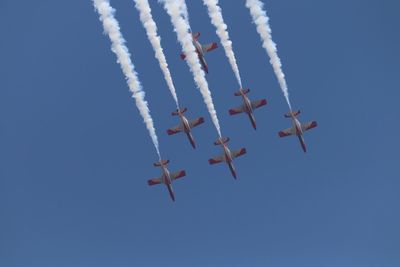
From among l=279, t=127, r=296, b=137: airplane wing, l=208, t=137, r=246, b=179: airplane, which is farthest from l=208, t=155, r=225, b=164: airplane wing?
l=279, t=127, r=296, b=137: airplane wing

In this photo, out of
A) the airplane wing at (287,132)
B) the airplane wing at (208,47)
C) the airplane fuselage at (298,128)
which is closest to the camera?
the airplane wing at (208,47)

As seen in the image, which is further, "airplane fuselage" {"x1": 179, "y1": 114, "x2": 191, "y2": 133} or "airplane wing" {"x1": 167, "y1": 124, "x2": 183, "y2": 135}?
"airplane wing" {"x1": 167, "y1": 124, "x2": 183, "y2": 135}

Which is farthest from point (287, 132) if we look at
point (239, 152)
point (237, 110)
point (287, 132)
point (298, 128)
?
point (237, 110)

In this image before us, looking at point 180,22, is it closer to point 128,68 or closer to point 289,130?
point 128,68

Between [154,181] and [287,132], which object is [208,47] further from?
[154,181]

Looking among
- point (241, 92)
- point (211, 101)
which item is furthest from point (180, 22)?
point (241, 92)

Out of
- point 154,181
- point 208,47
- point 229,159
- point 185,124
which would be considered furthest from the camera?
point 154,181

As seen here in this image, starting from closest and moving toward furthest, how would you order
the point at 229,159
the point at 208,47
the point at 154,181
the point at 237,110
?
the point at 208,47 → the point at 237,110 → the point at 229,159 → the point at 154,181

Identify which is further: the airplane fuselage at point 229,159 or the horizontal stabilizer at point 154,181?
the horizontal stabilizer at point 154,181

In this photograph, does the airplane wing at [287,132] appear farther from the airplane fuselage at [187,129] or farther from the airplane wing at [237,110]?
the airplane fuselage at [187,129]

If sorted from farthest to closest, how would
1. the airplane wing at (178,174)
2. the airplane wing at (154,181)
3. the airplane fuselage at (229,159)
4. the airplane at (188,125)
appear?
the airplane wing at (154,181), the airplane wing at (178,174), the airplane fuselage at (229,159), the airplane at (188,125)

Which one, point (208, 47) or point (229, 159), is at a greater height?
point (208, 47)

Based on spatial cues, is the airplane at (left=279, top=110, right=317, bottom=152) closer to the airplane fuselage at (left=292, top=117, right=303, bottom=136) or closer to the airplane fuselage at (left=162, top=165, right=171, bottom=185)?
the airplane fuselage at (left=292, top=117, right=303, bottom=136)

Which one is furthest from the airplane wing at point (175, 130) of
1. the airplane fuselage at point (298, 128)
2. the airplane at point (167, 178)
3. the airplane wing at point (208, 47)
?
the airplane fuselage at point (298, 128)
